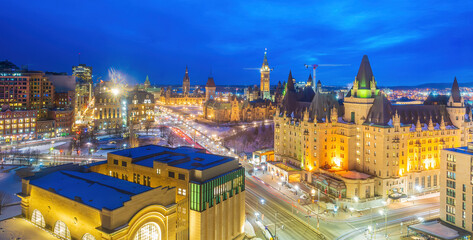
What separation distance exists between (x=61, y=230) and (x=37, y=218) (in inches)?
277

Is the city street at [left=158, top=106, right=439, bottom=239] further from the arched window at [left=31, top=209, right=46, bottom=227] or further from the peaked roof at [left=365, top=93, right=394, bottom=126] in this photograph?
the arched window at [left=31, top=209, right=46, bottom=227]

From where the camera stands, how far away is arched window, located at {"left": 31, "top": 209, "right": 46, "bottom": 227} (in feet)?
165

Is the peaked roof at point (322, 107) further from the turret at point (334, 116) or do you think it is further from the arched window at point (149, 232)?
the arched window at point (149, 232)

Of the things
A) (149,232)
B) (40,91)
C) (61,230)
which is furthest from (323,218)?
(40,91)

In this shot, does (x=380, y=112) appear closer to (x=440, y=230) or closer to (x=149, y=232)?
(x=440, y=230)

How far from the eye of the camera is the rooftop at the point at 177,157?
183 ft

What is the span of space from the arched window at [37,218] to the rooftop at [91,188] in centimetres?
436

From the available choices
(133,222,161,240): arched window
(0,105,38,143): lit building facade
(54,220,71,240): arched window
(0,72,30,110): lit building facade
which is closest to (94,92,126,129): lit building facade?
(0,105,38,143): lit building facade

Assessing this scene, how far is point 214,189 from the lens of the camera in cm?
5425

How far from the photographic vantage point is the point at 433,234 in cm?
5653

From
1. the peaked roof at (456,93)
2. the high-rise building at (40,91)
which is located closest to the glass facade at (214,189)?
the peaked roof at (456,93)

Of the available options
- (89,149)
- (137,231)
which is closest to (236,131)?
(89,149)

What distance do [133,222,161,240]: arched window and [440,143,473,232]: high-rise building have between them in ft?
170

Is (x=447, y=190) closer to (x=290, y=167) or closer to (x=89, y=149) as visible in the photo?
(x=290, y=167)
